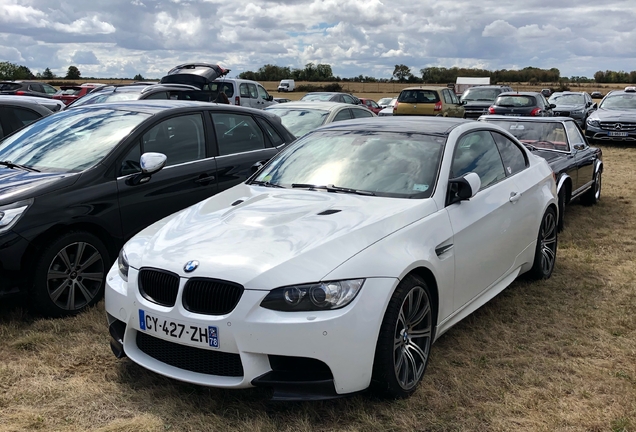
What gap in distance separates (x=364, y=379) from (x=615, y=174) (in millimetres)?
11645

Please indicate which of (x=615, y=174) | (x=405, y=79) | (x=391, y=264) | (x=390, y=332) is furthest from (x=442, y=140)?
(x=405, y=79)

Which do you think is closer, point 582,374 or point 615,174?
point 582,374

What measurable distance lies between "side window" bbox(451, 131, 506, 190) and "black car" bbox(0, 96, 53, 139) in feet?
17.3

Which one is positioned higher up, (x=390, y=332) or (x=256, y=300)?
(x=256, y=300)

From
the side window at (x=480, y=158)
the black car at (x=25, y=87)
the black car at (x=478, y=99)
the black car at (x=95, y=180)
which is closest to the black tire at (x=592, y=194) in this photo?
the side window at (x=480, y=158)

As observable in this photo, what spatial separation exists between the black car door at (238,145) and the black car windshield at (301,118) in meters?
3.09

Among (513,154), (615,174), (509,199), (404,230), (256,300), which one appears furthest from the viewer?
(615,174)

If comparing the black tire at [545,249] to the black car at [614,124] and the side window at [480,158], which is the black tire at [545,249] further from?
the black car at [614,124]

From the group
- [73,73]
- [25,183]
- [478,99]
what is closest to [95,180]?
[25,183]

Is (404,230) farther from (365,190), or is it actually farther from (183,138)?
(183,138)

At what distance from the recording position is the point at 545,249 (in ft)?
19.0

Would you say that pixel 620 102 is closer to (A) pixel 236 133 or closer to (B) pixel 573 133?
(B) pixel 573 133

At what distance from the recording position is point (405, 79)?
87.2m

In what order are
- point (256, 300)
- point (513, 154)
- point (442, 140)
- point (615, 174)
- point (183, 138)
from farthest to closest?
point (615, 174) < point (183, 138) < point (513, 154) < point (442, 140) < point (256, 300)
